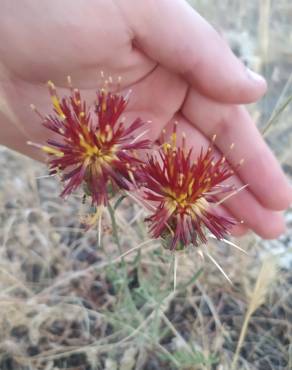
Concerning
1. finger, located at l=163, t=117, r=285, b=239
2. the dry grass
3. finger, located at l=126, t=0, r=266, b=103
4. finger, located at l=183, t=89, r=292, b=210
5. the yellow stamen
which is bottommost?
the dry grass

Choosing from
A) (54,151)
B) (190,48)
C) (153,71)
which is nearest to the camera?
(54,151)

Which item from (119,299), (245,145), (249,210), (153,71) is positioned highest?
(153,71)

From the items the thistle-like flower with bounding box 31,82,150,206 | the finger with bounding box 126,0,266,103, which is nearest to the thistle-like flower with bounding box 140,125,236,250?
the thistle-like flower with bounding box 31,82,150,206

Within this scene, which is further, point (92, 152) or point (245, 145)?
point (245, 145)

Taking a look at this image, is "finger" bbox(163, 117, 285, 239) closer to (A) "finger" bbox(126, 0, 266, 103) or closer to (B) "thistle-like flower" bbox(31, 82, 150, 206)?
(A) "finger" bbox(126, 0, 266, 103)

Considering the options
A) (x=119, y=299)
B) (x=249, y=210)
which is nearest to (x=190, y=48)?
(x=249, y=210)

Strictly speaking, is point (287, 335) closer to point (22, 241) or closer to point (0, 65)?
point (22, 241)

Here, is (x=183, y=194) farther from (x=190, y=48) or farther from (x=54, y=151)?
(x=190, y=48)
